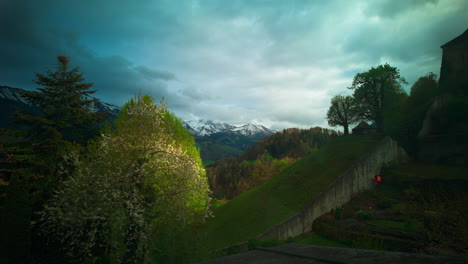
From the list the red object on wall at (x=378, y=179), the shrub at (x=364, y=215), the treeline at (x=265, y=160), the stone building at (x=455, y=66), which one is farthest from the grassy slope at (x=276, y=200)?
the treeline at (x=265, y=160)

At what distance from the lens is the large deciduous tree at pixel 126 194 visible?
34.3 ft

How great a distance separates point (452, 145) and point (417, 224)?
19.0 meters

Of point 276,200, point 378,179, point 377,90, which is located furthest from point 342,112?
point 276,200

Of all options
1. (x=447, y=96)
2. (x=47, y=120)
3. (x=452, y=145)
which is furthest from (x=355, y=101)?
(x=47, y=120)

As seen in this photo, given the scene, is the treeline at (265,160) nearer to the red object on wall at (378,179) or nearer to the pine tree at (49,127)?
the red object on wall at (378,179)

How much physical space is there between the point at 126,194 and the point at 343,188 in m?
24.3

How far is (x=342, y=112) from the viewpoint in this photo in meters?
57.2

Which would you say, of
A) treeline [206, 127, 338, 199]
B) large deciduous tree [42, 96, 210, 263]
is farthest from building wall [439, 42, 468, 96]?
large deciduous tree [42, 96, 210, 263]

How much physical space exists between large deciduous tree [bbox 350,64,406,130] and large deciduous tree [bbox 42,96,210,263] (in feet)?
166

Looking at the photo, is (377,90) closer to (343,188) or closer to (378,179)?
(378,179)

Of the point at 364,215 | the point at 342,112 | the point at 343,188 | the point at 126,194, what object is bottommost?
the point at 364,215

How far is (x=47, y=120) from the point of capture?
22625 mm

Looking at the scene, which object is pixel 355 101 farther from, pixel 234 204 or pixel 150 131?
pixel 150 131

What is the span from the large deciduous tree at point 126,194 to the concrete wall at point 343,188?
504 inches
